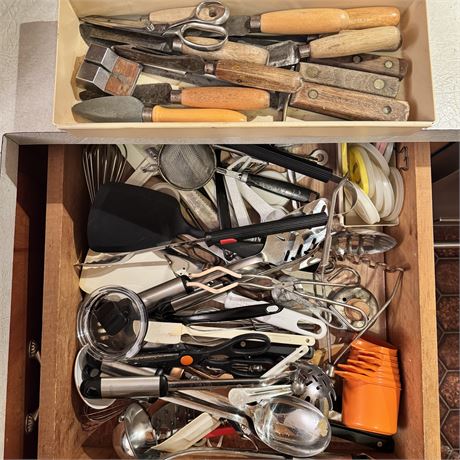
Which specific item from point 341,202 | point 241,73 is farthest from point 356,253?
point 241,73

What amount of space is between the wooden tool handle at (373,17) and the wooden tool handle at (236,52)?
0.11 meters

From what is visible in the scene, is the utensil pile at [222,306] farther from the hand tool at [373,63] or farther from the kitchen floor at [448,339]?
the kitchen floor at [448,339]

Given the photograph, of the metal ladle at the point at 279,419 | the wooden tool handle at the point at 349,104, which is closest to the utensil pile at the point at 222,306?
the metal ladle at the point at 279,419

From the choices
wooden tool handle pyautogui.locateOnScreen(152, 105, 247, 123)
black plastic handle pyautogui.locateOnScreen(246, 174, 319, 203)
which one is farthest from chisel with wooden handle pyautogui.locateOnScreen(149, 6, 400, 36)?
black plastic handle pyautogui.locateOnScreen(246, 174, 319, 203)

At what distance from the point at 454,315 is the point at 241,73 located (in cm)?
71

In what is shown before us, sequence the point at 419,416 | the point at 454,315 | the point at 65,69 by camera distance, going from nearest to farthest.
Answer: the point at 65,69 → the point at 419,416 → the point at 454,315

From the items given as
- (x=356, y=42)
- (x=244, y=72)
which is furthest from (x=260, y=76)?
(x=356, y=42)

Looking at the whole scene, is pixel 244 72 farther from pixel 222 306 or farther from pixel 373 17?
pixel 222 306

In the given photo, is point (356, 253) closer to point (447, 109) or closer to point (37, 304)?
point (447, 109)

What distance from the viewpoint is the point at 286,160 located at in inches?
29.7

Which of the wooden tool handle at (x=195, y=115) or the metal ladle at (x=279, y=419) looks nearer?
the wooden tool handle at (x=195, y=115)

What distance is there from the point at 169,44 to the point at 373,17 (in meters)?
0.25

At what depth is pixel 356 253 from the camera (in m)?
0.81

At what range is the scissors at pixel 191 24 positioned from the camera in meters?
0.61
